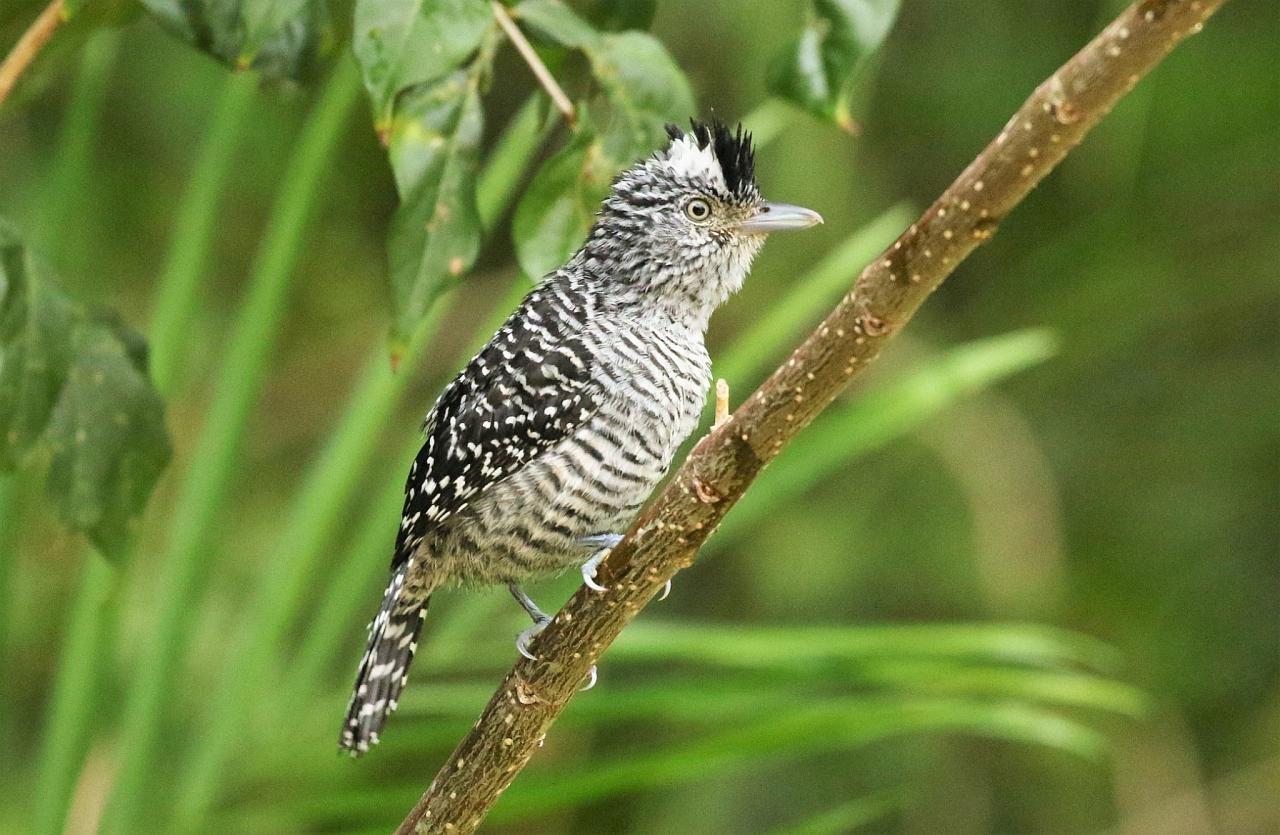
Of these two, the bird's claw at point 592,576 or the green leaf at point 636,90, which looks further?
the green leaf at point 636,90

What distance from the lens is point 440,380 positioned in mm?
4066

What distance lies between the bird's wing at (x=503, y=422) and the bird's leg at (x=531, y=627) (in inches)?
7.2

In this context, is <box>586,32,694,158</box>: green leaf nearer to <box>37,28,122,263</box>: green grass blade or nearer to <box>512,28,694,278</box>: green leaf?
<box>512,28,694,278</box>: green leaf

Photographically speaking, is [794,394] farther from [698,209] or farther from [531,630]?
[698,209]

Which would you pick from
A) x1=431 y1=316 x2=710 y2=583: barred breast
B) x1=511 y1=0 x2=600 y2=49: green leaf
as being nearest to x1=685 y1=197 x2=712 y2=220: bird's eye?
x1=431 y1=316 x2=710 y2=583: barred breast

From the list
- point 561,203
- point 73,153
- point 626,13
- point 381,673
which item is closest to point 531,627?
point 381,673

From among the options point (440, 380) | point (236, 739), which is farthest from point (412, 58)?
point (440, 380)

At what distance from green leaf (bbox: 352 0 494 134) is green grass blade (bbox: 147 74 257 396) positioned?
0.87m

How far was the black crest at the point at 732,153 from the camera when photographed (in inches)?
87.4

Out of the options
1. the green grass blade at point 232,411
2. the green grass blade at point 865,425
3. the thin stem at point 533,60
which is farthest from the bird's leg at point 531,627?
the thin stem at point 533,60

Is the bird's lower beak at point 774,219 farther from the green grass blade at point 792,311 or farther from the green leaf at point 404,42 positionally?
the green leaf at point 404,42

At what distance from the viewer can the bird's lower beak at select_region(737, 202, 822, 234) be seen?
2.15m

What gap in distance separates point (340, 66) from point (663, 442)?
0.80 meters

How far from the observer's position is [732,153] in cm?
221
